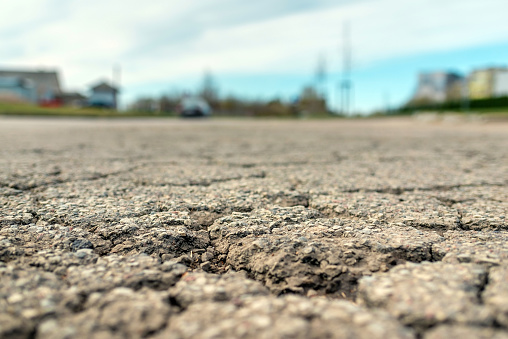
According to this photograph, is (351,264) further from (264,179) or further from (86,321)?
(264,179)

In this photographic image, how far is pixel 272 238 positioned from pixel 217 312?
436 mm

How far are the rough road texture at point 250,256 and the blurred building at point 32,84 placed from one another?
45758mm

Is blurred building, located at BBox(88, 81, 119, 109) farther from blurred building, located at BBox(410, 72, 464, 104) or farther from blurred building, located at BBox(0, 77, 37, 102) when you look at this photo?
blurred building, located at BBox(410, 72, 464, 104)

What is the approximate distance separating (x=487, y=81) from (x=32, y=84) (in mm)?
57257

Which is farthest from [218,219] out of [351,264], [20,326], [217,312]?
[20,326]

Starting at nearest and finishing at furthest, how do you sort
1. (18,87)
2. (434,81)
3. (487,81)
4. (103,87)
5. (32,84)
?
(103,87)
(18,87)
(32,84)
(487,81)
(434,81)

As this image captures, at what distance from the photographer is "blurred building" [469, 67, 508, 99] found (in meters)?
38.9

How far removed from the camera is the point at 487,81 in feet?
164

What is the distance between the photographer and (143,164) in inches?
97.0

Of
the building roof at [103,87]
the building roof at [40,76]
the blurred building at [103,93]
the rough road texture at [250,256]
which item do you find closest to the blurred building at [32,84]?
the building roof at [40,76]

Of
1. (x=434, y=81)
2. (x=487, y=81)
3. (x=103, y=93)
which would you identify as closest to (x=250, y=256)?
(x=103, y=93)

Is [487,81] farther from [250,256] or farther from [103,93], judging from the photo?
[250,256]

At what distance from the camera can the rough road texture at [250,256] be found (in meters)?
0.67

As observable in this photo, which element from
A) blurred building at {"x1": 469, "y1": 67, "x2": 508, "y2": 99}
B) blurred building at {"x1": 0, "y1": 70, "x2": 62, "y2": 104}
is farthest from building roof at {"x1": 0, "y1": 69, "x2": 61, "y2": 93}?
blurred building at {"x1": 469, "y1": 67, "x2": 508, "y2": 99}
